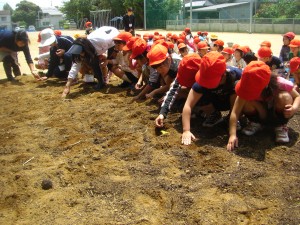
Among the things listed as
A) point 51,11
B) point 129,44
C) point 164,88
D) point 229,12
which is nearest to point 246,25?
point 229,12

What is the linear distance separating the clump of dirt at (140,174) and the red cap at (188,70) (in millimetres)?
513

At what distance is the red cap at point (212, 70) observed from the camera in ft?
10.4

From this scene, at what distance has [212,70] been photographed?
3.17 metres

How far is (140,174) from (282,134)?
1416mm

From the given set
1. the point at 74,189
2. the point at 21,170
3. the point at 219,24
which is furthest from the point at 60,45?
the point at 219,24

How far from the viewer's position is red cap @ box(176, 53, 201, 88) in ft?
12.1

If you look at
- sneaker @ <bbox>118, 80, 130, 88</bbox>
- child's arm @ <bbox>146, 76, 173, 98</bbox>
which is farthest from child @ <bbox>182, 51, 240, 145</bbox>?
sneaker @ <bbox>118, 80, 130, 88</bbox>

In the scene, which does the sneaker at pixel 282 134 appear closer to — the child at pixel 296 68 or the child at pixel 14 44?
the child at pixel 296 68

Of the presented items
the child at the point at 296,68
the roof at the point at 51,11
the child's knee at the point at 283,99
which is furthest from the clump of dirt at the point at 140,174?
the roof at the point at 51,11

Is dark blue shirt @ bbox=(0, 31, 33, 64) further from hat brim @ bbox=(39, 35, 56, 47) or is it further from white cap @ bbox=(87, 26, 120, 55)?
white cap @ bbox=(87, 26, 120, 55)

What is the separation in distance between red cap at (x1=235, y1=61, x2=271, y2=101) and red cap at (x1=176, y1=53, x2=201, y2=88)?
0.75m

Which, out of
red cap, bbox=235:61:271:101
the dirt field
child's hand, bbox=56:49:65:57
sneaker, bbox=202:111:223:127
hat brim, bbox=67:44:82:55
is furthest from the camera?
child's hand, bbox=56:49:65:57

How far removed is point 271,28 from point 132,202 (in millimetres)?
24449

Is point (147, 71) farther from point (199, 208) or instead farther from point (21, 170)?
point (199, 208)
